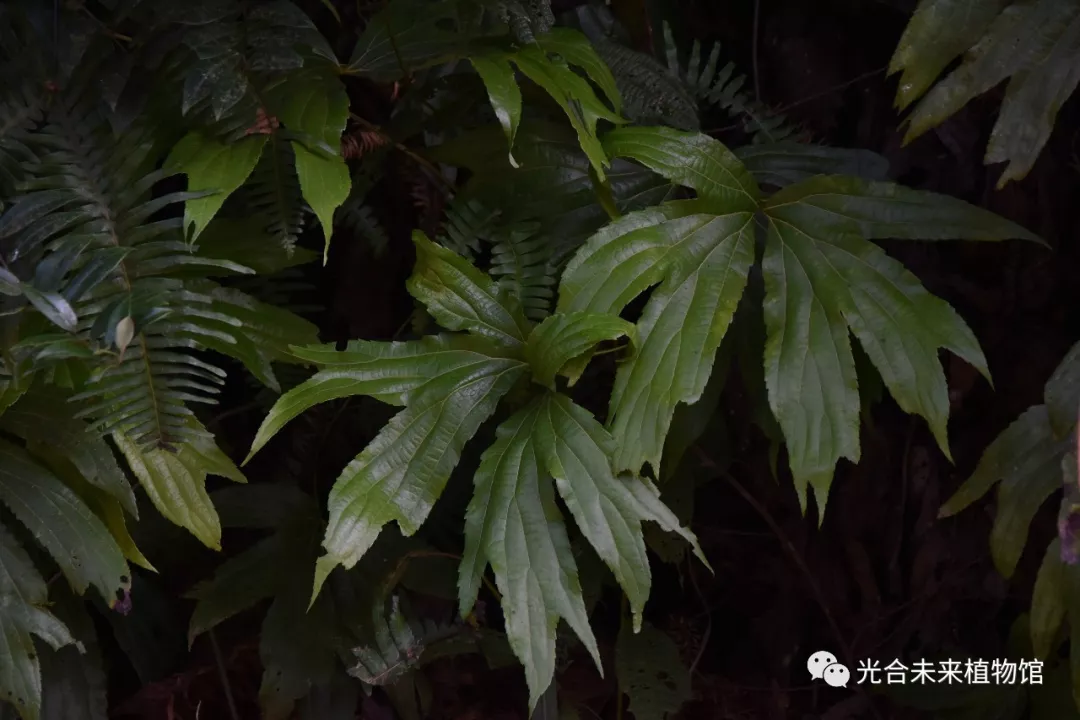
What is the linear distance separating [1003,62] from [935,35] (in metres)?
0.07

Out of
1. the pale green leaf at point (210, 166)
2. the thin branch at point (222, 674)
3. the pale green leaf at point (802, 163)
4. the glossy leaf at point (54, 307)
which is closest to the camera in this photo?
→ the glossy leaf at point (54, 307)

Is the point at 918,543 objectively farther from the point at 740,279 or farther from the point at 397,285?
the point at 397,285

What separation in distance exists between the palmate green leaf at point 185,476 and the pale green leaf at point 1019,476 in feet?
2.56

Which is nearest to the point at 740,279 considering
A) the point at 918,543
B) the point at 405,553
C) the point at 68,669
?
the point at 405,553

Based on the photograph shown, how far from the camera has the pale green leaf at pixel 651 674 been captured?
112cm

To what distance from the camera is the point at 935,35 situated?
870mm

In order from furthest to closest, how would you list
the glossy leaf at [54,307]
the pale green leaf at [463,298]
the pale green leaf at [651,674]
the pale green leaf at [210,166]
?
1. the pale green leaf at [651,674]
2. the pale green leaf at [463,298]
3. the pale green leaf at [210,166]
4. the glossy leaf at [54,307]

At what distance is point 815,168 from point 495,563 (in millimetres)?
570

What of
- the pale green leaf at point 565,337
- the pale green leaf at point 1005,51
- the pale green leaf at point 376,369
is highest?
the pale green leaf at point 1005,51

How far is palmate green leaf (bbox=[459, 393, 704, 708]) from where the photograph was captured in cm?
80

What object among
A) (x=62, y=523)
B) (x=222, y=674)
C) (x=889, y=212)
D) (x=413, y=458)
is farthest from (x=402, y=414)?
(x=222, y=674)

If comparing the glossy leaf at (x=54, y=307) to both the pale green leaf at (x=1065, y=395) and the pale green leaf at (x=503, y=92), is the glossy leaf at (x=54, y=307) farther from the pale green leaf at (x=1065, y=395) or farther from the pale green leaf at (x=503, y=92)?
the pale green leaf at (x=1065, y=395)

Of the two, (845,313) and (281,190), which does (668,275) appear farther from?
(281,190)

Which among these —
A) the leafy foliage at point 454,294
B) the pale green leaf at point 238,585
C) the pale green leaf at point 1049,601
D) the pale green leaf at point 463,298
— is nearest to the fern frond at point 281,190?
the leafy foliage at point 454,294
